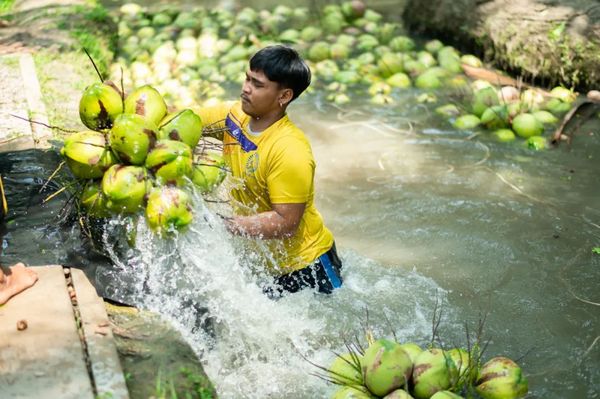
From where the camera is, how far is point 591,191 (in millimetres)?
5156

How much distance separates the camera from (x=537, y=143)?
5.89 m

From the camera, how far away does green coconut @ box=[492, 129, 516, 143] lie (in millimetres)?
6059

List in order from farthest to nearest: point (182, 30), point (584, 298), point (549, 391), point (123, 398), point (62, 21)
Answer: point (182, 30) < point (62, 21) < point (584, 298) < point (549, 391) < point (123, 398)

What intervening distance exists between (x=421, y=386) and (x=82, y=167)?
4.78ft

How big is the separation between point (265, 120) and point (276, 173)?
29cm

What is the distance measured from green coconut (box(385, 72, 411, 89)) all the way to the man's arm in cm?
427

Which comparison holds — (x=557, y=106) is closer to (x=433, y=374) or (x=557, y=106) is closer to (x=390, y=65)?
(x=390, y=65)

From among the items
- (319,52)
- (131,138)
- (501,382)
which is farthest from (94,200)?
(319,52)

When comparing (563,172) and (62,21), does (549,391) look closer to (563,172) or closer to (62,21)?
(563,172)

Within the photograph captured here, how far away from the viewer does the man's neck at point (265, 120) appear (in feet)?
10.9

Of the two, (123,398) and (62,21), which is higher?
(123,398)

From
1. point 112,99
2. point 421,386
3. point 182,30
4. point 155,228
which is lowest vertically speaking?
point 182,30

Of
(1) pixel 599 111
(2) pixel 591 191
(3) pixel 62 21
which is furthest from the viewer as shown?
(3) pixel 62 21

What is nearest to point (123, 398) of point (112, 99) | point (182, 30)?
point (112, 99)
